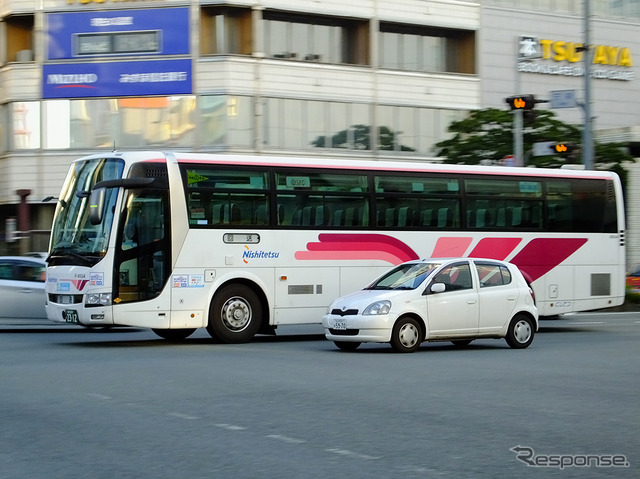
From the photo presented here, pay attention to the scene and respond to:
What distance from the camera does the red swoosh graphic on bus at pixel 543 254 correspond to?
75.2ft

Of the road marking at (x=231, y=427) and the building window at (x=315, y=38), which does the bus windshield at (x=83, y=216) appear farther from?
the building window at (x=315, y=38)

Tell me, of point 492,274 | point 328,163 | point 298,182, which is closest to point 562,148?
point 328,163

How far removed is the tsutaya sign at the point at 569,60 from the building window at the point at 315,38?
801 centimetres

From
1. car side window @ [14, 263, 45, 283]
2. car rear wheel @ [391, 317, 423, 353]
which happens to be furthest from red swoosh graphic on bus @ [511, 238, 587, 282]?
car side window @ [14, 263, 45, 283]

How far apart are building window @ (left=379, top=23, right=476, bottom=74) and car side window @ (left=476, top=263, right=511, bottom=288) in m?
29.3

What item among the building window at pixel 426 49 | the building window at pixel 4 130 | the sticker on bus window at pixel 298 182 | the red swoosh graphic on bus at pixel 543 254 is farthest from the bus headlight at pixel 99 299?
the building window at pixel 426 49

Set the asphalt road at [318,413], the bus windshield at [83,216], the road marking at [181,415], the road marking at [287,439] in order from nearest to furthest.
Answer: the asphalt road at [318,413]
the road marking at [287,439]
the road marking at [181,415]
the bus windshield at [83,216]

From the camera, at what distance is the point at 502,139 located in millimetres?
38219

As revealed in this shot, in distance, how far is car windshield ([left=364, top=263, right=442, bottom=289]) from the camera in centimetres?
1709

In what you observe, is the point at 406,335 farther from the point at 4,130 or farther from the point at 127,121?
the point at 4,130

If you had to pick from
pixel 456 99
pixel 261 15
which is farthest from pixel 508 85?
pixel 261 15

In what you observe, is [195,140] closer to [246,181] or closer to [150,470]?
[246,181]

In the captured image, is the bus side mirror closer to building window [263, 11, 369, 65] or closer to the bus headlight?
the bus headlight

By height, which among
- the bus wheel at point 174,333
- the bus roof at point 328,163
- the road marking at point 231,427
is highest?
the bus roof at point 328,163
